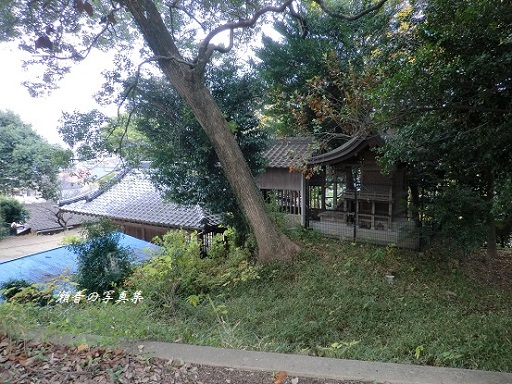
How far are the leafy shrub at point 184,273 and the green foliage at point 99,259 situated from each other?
0.48m

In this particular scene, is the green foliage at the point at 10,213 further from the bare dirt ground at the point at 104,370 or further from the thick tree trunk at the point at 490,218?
the thick tree trunk at the point at 490,218

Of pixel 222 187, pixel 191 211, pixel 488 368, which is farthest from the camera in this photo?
pixel 191 211

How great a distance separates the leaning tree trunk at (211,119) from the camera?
6758mm

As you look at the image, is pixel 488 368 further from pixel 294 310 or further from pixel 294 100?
pixel 294 100

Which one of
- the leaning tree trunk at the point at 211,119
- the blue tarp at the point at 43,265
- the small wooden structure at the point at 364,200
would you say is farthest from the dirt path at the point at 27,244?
the small wooden structure at the point at 364,200

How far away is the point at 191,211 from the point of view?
11070 mm

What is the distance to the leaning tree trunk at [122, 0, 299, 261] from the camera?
22.2 ft

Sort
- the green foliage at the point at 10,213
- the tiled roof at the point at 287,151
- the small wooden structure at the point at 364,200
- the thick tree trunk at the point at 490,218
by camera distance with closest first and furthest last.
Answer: the thick tree trunk at the point at 490,218 → the small wooden structure at the point at 364,200 → the tiled roof at the point at 287,151 → the green foliage at the point at 10,213

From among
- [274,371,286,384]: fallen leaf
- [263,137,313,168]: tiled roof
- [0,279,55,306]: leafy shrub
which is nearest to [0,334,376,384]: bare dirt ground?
[274,371,286,384]: fallen leaf

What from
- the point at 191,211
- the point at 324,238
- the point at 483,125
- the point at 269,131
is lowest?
the point at 324,238

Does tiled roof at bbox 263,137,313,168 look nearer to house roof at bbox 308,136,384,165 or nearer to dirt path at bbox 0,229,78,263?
house roof at bbox 308,136,384,165

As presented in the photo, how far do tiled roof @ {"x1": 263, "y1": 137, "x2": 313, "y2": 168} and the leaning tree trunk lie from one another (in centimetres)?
360

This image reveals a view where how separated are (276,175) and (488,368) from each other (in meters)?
8.80

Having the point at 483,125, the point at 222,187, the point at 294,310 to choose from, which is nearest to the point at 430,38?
the point at 483,125
